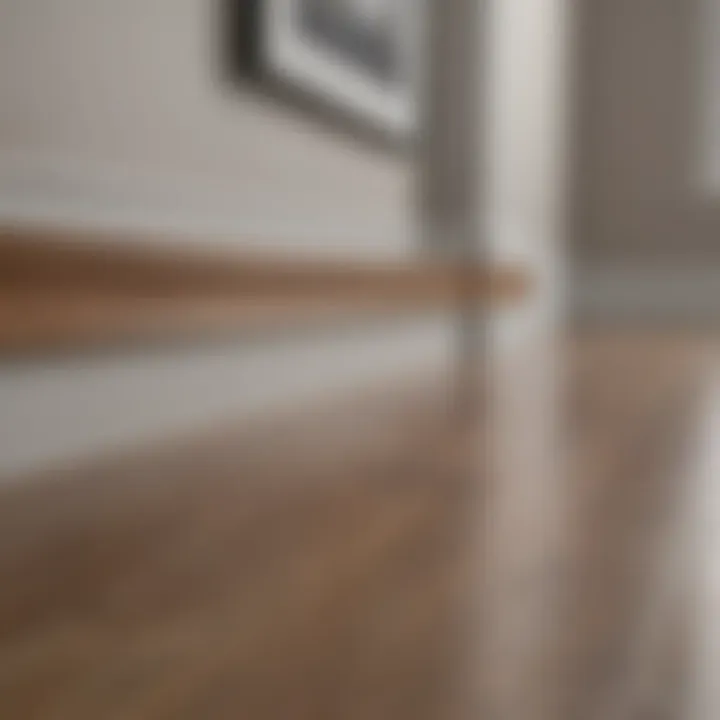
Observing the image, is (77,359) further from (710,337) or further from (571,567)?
(710,337)

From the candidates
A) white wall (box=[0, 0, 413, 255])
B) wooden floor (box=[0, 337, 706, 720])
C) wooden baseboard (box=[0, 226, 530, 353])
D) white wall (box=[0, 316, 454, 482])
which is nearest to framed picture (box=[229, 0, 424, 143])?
white wall (box=[0, 0, 413, 255])

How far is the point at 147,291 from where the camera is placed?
4.05 feet

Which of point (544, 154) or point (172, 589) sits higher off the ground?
point (544, 154)

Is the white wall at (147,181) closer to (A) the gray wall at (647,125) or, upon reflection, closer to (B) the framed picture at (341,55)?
(B) the framed picture at (341,55)

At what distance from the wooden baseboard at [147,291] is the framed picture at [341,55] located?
26cm

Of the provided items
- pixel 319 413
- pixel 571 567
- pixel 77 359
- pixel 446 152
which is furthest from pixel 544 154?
pixel 571 567

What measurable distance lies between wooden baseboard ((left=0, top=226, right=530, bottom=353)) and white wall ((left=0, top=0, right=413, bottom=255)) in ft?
0.14

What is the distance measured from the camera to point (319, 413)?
1.60 m

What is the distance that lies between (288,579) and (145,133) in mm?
706

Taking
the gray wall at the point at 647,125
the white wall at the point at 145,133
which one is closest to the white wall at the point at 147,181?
the white wall at the point at 145,133

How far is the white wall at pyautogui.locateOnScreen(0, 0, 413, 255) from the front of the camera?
108cm

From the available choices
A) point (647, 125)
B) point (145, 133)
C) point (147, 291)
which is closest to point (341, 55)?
point (145, 133)

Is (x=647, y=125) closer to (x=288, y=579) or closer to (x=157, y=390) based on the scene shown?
(x=157, y=390)

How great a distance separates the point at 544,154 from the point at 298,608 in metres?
3.32
